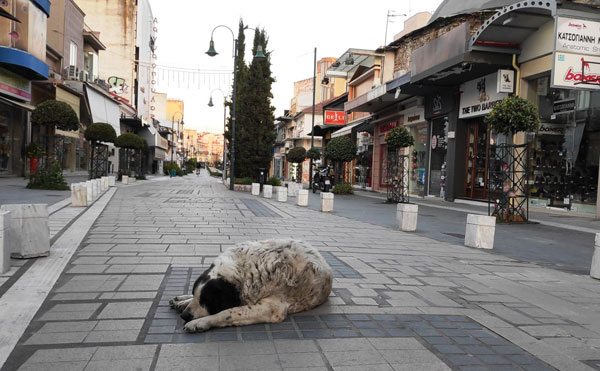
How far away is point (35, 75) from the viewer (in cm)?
2238

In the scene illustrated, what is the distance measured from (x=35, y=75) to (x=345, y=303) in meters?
24.2

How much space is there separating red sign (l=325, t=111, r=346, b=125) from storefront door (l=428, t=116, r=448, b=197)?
13561mm

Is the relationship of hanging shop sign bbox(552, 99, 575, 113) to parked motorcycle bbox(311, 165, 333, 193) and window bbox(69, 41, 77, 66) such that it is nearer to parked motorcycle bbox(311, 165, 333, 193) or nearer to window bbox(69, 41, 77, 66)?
parked motorcycle bbox(311, 165, 333, 193)

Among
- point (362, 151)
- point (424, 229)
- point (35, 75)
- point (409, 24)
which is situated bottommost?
point (424, 229)

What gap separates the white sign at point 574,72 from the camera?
11634 millimetres

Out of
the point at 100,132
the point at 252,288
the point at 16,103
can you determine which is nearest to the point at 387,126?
the point at 100,132

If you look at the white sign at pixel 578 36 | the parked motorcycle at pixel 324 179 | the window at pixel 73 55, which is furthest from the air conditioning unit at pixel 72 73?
the white sign at pixel 578 36

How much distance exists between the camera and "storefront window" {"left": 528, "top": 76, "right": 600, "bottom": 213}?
1383cm

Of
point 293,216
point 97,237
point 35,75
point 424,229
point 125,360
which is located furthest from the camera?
point 35,75

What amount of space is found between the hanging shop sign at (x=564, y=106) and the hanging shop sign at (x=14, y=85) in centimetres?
2368

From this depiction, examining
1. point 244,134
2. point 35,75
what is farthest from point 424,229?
point 35,75

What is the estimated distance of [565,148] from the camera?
583 inches

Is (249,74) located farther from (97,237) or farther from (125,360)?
(125,360)

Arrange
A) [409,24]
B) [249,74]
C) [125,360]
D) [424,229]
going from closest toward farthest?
[125,360]
[424,229]
[249,74]
[409,24]
